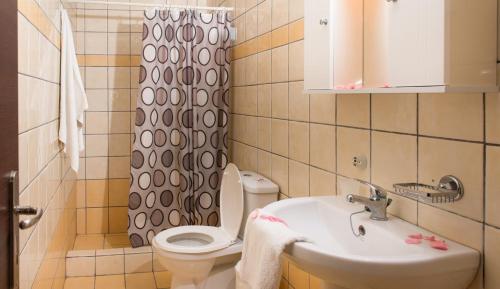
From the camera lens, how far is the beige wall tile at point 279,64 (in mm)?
2396

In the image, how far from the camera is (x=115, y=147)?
3.89m

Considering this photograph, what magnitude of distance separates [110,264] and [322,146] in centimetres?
200

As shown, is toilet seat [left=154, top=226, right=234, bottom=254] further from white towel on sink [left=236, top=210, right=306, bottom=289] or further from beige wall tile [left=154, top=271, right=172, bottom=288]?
white towel on sink [left=236, top=210, right=306, bottom=289]

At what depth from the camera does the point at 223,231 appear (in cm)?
280

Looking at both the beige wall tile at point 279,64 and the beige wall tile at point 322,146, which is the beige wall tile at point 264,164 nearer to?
the beige wall tile at point 279,64

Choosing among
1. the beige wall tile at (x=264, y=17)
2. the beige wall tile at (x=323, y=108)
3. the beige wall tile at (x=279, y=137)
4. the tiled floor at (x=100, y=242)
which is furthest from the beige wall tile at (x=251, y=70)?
the tiled floor at (x=100, y=242)

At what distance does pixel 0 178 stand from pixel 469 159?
1.15 meters

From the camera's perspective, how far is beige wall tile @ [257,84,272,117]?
266cm

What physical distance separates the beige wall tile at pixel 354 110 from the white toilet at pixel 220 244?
0.75m

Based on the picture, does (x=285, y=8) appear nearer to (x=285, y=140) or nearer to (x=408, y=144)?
(x=285, y=140)

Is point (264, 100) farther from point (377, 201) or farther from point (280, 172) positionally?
point (377, 201)

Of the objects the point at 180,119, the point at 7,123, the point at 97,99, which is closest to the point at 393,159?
the point at 7,123

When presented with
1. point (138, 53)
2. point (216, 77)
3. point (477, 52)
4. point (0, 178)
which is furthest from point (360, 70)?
point (138, 53)

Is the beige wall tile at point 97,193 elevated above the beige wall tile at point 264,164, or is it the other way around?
the beige wall tile at point 264,164
